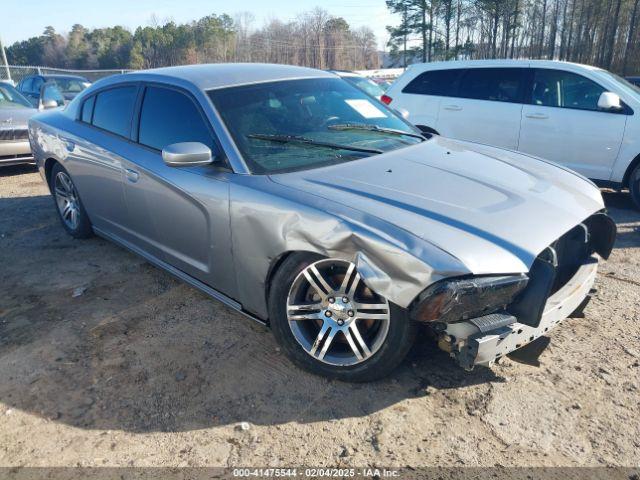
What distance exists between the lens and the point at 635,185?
5.87 metres

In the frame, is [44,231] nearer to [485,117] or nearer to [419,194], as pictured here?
[419,194]

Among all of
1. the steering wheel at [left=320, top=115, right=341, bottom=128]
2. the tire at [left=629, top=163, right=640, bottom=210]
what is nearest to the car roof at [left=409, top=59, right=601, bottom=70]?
the tire at [left=629, top=163, right=640, bottom=210]

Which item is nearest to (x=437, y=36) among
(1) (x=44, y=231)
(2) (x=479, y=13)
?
(2) (x=479, y=13)

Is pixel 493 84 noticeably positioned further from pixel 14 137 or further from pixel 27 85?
pixel 27 85

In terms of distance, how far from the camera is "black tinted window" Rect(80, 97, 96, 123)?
4.46 meters

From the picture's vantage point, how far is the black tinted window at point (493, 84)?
263 inches

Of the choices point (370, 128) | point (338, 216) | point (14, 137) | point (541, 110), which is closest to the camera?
point (338, 216)

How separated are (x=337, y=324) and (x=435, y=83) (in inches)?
228

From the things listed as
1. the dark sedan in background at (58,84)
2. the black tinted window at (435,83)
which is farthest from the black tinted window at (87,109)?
the dark sedan in background at (58,84)

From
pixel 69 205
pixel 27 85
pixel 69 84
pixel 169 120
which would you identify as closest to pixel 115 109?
pixel 169 120

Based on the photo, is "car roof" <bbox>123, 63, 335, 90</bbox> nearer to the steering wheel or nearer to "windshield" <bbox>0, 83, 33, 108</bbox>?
the steering wheel

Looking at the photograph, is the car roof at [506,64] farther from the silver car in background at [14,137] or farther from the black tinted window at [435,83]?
the silver car in background at [14,137]

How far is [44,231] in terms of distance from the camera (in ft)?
17.8

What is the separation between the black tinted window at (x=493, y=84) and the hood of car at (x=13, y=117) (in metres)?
7.11
